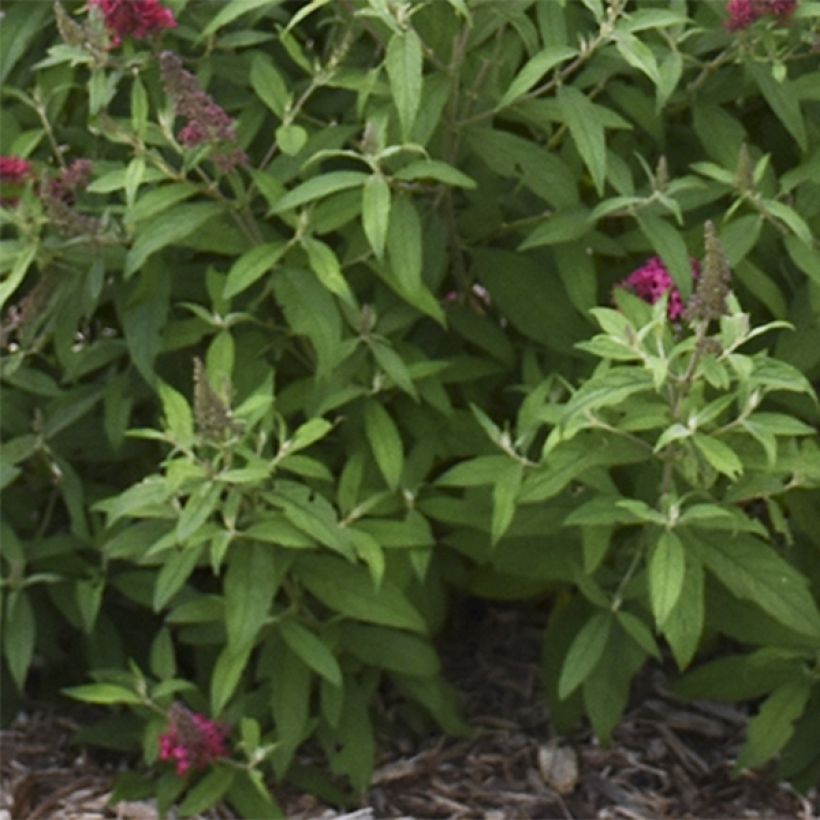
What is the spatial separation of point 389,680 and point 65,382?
0.98 m

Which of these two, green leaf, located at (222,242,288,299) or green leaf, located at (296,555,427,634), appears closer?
green leaf, located at (222,242,288,299)

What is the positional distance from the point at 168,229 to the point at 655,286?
83 centimetres

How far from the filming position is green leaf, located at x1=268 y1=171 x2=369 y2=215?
284 centimetres

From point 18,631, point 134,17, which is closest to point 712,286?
point 134,17

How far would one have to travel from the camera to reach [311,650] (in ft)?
10.4

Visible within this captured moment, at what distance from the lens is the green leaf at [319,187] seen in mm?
2842

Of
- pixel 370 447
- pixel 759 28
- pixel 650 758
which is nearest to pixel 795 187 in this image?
pixel 759 28

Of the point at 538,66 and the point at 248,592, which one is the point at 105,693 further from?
the point at 538,66

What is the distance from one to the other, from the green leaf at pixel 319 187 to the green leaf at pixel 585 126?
0.35 meters

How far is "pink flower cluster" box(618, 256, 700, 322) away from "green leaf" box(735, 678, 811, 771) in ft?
2.71

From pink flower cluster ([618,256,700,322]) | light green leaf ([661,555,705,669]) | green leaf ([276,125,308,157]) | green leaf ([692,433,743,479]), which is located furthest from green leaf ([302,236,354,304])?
light green leaf ([661,555,705,669])

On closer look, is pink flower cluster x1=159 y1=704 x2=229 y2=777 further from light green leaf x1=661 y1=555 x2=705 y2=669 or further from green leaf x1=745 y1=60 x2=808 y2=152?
green leaf x1=745 y1=60 x2=808 y2=152

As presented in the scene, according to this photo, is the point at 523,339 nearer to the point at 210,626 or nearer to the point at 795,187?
the point at 795,187

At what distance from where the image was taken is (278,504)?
2.96 meters
